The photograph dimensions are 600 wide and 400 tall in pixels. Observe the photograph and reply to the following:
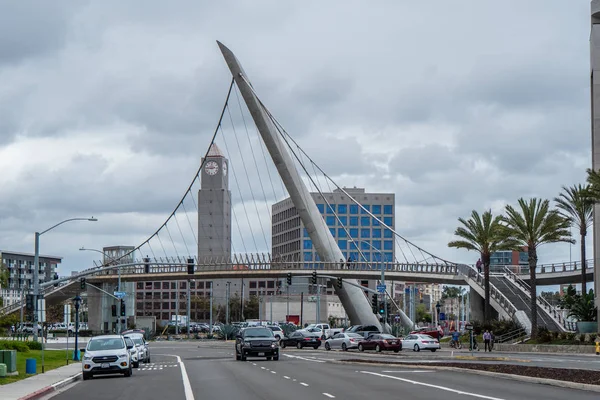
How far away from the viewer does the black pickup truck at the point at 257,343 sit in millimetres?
51156

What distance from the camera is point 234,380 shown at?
32.7m

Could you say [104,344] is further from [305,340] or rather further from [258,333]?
[305,340]

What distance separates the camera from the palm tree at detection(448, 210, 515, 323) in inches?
3105

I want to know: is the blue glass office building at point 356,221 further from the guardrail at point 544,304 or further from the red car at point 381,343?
the red car at point 381,343

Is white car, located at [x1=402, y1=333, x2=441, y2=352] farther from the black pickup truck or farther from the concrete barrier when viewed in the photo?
the black pickup truck

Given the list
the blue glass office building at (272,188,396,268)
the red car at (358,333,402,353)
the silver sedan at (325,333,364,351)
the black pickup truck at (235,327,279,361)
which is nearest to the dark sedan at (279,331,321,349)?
the silver sedan at (325,333,364,351)

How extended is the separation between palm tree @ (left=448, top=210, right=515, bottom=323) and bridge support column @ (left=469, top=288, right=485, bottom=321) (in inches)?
323

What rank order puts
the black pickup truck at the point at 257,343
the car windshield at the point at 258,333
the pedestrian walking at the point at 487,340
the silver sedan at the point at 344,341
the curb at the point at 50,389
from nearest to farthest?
A: the curb at the point at 50,389
the black pickup truck at the point at 257,343
the car windshield at the point at 258,333
the pedestrian walking at the point at 487,340
the silver sedan at the point at 344,341

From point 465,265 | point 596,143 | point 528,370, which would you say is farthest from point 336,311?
point 528,370

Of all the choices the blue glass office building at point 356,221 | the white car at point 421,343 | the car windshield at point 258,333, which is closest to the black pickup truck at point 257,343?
the car windshield at point 258,333

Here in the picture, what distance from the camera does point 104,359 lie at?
3753cm

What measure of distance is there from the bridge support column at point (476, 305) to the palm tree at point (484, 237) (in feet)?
26.9

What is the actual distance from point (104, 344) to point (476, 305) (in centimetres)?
5808

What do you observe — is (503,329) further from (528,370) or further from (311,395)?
(311,395)
